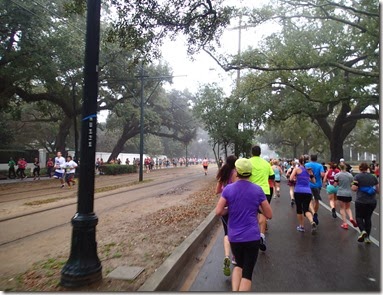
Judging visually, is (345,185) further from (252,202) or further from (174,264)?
(252,202)

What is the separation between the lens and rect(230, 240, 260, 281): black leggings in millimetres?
3350

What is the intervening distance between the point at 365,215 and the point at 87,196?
533 centimetres

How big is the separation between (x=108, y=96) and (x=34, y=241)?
2525 cm

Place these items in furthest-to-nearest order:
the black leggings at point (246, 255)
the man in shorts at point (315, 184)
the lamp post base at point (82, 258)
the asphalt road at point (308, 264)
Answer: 1. the man in shorts at point (315, 184)
2. the asphalt road at point (308, 264)
3. the lamp post base at point (82, 258)
4. the black leggings at point (246, 255)

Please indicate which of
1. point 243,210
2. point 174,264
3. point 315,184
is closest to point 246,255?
point 243,210

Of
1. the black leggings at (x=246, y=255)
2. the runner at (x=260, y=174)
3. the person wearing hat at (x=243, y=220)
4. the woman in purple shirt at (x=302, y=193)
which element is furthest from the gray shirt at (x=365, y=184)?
the black leggings at (x=246, y=255)

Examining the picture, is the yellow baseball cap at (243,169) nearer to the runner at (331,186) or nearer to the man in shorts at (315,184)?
the man in shorts at (315,184)

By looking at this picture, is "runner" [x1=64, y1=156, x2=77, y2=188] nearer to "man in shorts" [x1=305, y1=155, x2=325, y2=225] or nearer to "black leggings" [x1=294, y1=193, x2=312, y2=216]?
"man in shorts" [x1=305, y1=155, x2=325, y2=225]

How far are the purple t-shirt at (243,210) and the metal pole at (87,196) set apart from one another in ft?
5.78

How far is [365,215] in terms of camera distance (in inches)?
254

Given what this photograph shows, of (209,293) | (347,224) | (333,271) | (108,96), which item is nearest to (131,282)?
(209,293)

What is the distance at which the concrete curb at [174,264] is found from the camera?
3979 mm

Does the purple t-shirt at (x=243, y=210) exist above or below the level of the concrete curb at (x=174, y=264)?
above

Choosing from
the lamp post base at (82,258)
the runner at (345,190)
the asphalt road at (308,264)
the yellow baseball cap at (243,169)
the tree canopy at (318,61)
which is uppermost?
the tree canopy at (318,61)
